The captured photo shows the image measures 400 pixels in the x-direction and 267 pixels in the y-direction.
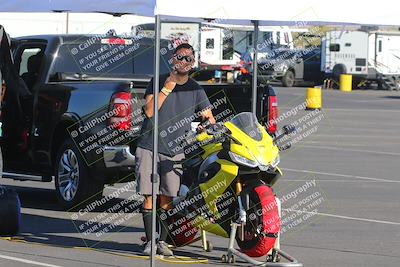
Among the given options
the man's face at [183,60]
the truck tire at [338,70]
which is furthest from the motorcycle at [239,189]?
the truck tire at [338,70]

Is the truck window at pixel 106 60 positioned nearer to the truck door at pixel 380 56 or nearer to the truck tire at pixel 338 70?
the truck door at pixel 380 56

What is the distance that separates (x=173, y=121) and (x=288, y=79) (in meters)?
42.3

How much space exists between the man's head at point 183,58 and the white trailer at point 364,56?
3960 centimetres

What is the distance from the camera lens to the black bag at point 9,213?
33.8 ft

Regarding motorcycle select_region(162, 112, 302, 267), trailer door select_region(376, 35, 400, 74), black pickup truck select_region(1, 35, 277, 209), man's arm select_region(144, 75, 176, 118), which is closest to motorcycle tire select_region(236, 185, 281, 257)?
motorcycle select_region(162, 112, 302, 267)

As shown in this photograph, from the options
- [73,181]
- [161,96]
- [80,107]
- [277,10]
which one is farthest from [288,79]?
[277,10]

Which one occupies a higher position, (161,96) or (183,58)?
(183,58)

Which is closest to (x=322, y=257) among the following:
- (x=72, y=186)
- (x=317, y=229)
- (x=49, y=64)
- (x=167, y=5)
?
(x=317, y=229)

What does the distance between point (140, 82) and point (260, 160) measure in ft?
13.4

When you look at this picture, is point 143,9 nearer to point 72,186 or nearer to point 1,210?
point 1,210

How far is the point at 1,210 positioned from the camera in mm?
10281

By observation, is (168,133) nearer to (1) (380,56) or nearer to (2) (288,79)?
(1) (380,56)

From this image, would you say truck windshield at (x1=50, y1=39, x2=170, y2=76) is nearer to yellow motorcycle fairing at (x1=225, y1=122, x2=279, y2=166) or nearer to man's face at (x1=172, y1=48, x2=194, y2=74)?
man's face at (x1=172, y1=48, x2=194, y2=74)

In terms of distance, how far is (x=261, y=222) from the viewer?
8.69 metres
